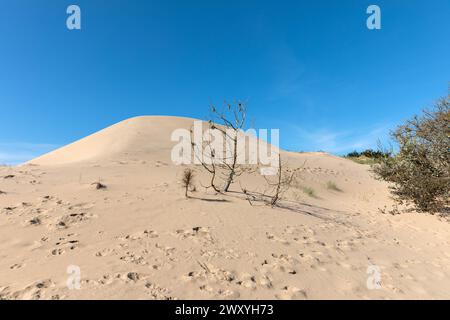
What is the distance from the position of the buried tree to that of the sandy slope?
0.69 meters

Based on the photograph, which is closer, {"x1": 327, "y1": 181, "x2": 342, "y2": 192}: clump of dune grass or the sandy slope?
the sandy slope

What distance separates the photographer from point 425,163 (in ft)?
25.0

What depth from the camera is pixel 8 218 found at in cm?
447

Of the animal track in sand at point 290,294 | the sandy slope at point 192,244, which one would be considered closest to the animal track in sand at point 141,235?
the sandy slope at point 192,244

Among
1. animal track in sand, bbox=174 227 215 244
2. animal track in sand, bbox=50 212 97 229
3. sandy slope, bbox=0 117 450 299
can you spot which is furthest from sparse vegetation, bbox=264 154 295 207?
animal track in sand, bbox=50 212 97 229

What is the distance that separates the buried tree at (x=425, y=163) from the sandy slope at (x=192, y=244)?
0.69m

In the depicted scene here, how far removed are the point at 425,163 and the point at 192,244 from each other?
699 centimetres

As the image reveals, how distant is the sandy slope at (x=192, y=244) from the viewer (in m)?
2.98

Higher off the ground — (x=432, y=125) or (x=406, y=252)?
(x=432, y=125)

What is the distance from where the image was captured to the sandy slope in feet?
9.77

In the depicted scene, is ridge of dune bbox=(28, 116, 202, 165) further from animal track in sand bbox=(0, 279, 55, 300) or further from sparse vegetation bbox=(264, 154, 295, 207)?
animal track in sand bbox=(0, 279, 55, 300)

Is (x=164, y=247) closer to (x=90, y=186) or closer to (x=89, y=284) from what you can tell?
(x=89, y=284)
